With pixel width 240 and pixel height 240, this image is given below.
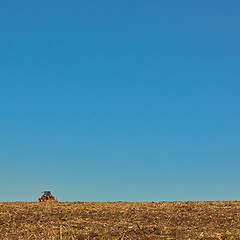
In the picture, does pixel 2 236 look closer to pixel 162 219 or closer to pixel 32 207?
pixel 32 207

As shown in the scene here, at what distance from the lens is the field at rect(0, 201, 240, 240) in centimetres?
2288

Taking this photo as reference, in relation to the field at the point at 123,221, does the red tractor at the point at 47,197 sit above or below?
above

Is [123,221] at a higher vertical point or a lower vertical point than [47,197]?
lower

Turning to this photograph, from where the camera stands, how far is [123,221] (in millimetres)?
25984

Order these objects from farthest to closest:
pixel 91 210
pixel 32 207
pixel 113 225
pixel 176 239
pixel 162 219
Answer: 1. pixel 32 207
2. pixel 91 210
3. pixel 162 219
4. pixel 113 225
5. pixel 176 239

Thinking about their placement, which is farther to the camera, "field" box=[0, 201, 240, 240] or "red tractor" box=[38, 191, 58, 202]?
"red tractor" box=[38, 191, 58, 202]

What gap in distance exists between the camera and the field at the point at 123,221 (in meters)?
22.9

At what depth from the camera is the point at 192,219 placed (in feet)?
87.0

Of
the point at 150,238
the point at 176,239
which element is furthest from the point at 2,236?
the point at 176,239

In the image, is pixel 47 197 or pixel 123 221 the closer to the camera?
pixel 123 221

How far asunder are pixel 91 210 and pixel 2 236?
8.09 m

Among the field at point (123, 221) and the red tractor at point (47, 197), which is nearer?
the field at point (123, 221)

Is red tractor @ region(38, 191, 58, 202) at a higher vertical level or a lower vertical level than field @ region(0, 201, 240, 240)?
higher

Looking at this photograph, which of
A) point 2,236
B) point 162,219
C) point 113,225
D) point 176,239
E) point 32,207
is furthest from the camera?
point 32,207
